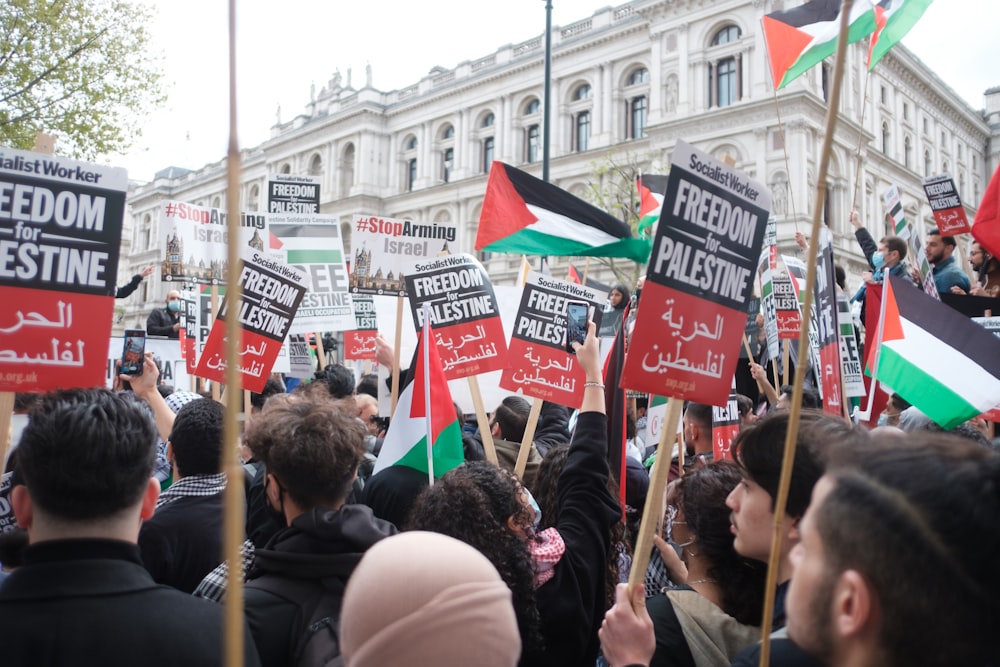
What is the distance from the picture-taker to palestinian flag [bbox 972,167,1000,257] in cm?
428

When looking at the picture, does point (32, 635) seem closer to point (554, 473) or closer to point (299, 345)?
point (554, 473)

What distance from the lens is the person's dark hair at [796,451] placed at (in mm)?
2016

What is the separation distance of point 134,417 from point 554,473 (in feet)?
4.99

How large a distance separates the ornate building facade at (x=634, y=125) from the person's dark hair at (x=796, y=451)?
23.7 m

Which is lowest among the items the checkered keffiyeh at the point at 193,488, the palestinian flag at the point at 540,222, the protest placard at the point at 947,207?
the checkered keffiyeh at the point at 193,488

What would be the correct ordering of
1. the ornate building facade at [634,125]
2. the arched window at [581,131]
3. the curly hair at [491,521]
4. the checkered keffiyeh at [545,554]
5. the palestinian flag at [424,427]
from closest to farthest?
the curly hair at [491,521]
the checkered keffiyeh at [545,554]
the palestinian flag at [424,427]
the ornate building facade at [634,125]
the arched window at [581,131]

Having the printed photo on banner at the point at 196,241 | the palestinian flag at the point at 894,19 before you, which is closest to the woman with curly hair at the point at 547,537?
the palestinian flag at the point at 894,19

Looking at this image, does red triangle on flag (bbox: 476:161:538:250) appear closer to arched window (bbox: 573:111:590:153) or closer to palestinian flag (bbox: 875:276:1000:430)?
palestinian flag (bbox: 875:276:1000:430)

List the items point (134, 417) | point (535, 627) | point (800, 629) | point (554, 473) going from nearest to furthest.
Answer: point (800, 629) → point (134, 417) → point (535, 627) → point (554, 473)

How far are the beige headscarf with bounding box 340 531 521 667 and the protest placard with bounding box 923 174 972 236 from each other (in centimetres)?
698

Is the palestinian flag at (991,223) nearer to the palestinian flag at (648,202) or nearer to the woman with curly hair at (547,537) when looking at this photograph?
the woman with curly hair at (547,537)

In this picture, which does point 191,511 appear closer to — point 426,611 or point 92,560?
point 92,560

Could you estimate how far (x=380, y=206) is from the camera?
45.9m

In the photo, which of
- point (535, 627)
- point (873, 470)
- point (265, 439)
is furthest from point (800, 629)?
point (265, 439)
